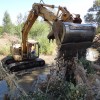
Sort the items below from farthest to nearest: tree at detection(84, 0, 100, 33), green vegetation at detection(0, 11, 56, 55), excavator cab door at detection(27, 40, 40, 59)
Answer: tree at detection(84, 0, 100, 33)
green vegetation at detection(0, 11, 56, 55)
excavator cab door at detection(27, 40, 40, 59)

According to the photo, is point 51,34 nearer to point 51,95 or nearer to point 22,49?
point 51,95

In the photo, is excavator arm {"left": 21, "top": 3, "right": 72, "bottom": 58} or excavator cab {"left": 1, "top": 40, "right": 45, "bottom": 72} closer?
excavator arm {"left": 21, "top": 3, "right": 72, "bottom": 58}

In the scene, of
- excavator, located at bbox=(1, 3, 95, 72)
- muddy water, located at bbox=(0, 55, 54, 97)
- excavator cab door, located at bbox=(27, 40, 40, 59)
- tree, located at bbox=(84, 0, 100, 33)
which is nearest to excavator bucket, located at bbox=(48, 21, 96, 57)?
excavator, located at bbox=(1, 3, 95, 72)

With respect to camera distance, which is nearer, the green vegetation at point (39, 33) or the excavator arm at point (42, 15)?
the excavator arm at point (42, 15)

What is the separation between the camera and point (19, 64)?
38.5ft

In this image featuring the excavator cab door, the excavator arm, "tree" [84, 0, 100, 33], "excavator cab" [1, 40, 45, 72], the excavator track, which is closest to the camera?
the excavator arm

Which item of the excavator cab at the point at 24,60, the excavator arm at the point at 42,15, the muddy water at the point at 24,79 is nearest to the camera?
the excavator arm at the point at 42,15

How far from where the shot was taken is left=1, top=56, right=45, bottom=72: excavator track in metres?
11.6

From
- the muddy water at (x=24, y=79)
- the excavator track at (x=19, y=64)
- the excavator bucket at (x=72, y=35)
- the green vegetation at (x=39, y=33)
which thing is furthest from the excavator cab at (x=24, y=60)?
the excavator bucket at (x=72, y=35)

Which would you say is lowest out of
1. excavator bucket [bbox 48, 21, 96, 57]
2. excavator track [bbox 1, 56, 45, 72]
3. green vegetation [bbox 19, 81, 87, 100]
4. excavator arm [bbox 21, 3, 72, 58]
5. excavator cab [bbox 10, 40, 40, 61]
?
green vegetation [bbox 19, 81, 87, 100]

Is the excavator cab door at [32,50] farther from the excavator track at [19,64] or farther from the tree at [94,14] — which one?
the tree at [94,14]

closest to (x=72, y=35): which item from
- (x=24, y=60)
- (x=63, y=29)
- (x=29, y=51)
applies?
(x=63, y=29)

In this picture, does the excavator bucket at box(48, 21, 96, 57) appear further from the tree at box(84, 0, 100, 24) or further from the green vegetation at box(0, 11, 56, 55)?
the tree at box(84, 0, 100, 24)

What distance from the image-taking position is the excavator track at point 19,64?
38.0ft
